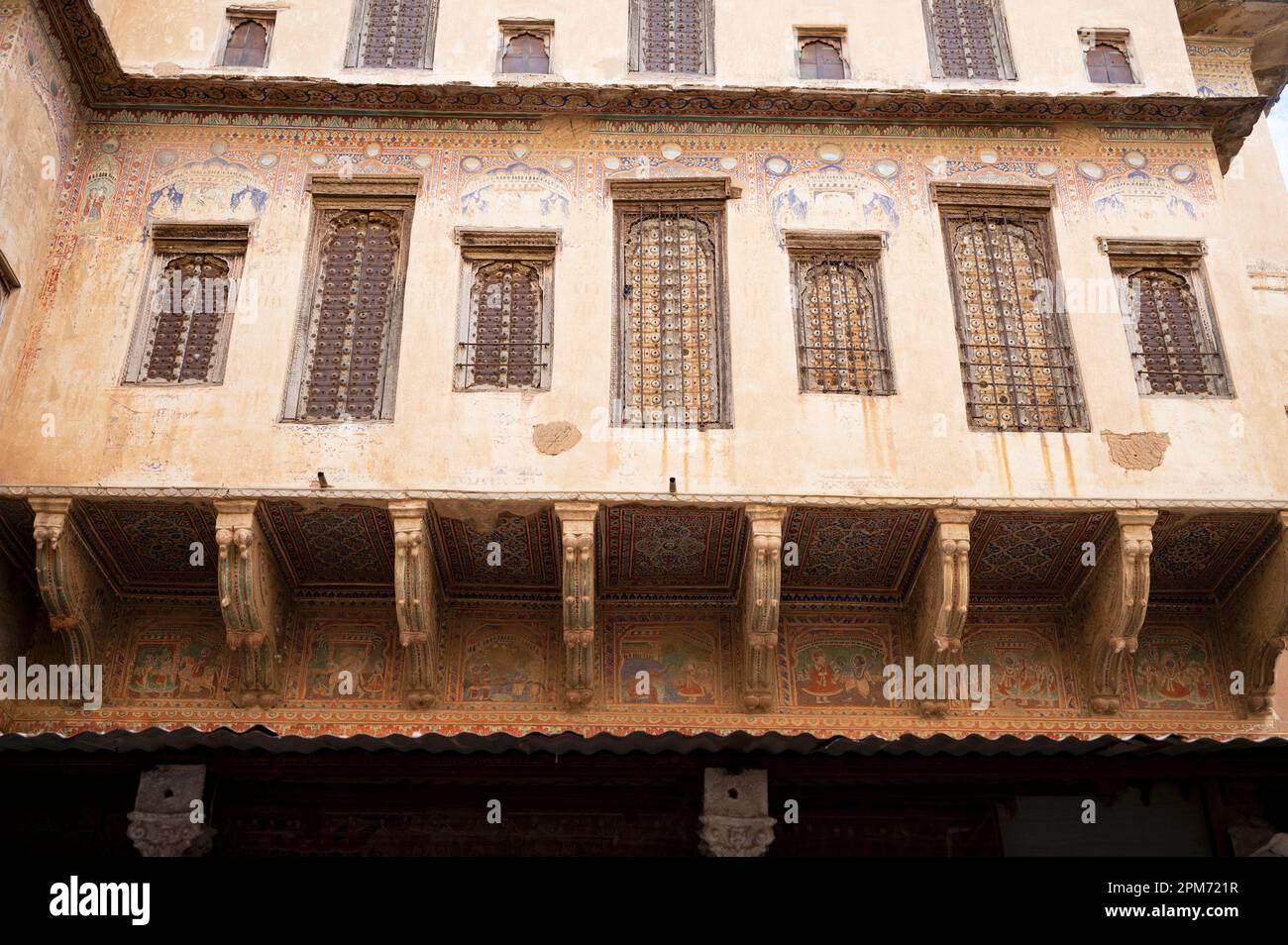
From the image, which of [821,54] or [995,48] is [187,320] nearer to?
[821,54]

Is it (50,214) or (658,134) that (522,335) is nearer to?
(658,134)

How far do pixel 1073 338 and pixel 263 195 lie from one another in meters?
6.73

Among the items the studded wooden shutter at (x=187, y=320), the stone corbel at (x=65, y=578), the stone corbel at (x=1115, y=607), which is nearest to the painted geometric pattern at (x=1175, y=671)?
the stone corbel at (x=1115, y=607)

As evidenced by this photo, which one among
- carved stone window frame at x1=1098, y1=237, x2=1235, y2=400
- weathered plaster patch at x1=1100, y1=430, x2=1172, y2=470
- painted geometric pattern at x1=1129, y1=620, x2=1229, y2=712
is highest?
carved stone window frame at x1=1098, y1=237, x2=1235, y2=400

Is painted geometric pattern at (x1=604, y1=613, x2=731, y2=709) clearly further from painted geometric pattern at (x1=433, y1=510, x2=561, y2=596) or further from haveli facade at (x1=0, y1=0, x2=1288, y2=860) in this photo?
painted geometric pattern at (x1=433, y1=510, x2=561, y2=596)

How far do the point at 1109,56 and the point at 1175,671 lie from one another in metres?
5.73

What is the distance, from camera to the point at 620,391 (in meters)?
11.1

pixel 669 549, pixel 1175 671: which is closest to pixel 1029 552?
pixel 1175 671

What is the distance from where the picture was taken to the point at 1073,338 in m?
11.3

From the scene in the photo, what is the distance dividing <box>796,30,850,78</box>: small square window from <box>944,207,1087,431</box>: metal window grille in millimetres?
1864

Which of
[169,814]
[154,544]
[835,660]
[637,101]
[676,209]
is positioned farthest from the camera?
[637,101]

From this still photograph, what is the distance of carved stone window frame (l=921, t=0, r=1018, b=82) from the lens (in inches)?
504

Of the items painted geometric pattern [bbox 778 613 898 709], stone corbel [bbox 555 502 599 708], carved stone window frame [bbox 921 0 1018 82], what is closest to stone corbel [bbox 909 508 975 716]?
painted geometric pattern [bbox 778 613 898 709]
